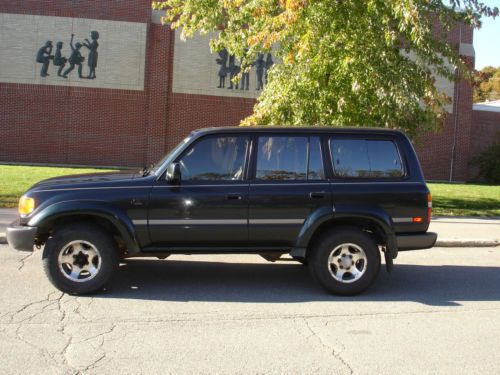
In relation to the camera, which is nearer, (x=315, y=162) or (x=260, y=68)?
(x=315, y=162)

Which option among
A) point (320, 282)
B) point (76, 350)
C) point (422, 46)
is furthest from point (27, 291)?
point (422, 46)

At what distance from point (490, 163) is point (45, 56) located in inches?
849

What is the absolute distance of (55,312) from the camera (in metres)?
5.67

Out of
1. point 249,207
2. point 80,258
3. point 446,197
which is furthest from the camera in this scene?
point 446,197

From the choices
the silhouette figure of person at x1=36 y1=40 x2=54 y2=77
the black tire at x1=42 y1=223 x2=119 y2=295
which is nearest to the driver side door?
the black tire at x1=42 y1=223 x2=119 y2=295

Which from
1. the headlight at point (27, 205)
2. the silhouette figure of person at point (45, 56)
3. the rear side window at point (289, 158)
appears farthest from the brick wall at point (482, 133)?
the headlight at point (27, 205)

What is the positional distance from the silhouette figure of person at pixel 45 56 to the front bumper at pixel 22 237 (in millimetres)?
21676

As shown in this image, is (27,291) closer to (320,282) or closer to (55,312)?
(55,312)

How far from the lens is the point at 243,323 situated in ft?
18.1

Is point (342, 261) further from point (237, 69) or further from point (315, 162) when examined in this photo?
point (237, 69)

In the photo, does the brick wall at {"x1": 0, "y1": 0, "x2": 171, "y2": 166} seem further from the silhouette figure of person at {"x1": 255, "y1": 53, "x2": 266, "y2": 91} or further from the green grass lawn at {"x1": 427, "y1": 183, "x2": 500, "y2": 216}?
the green grass lawn at {"x1": 427, "y1": 183, "x2": 500, "y2": 216}

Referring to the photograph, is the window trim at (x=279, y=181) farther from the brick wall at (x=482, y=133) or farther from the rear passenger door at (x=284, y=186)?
the brick wall at (x=482, y=133)

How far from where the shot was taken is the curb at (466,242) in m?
10.4

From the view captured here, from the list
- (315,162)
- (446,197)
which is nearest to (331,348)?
(315,162)
